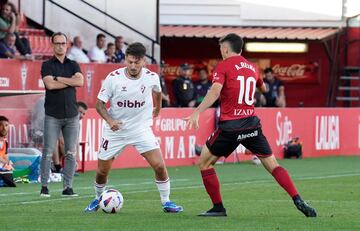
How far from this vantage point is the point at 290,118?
3047cm

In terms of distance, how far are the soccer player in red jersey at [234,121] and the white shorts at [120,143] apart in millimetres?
892

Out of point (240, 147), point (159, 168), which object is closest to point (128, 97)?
point (159, 168)

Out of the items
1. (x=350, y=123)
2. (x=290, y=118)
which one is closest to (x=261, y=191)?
(x=290, y=118)

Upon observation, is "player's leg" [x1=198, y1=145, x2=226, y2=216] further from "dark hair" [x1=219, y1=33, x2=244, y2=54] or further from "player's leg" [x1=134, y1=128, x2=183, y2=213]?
"dark hair" [x1=219, y1=33, x2=244, y2=54]

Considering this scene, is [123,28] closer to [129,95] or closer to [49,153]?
[49,153]

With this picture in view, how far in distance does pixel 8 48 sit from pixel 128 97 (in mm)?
10829

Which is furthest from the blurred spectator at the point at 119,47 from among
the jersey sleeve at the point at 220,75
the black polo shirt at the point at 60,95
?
the jersey sleeve at the point at 220,75

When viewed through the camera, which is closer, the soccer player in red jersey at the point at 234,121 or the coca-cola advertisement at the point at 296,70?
the soccer player in red jersey at the point at 234,121

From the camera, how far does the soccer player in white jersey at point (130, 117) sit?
576 inches

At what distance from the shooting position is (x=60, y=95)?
17438 millimetres

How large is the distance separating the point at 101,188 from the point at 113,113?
0.91 m

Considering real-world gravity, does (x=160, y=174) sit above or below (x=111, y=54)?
below

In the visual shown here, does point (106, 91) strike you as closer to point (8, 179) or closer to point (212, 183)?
point (212, 183)

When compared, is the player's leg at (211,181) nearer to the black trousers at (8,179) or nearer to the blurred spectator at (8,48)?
the black trousers at (8,179)
